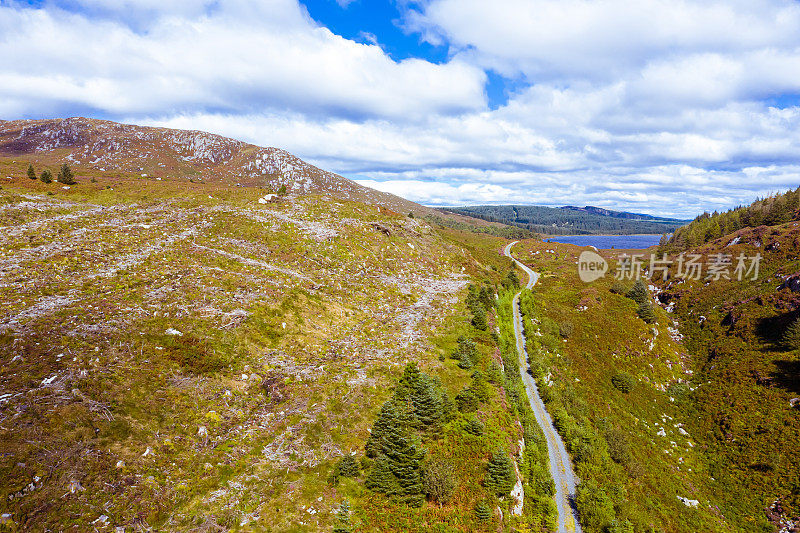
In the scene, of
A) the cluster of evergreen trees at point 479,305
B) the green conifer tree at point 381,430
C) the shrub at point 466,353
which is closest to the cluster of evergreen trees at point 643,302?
the cluster of evergreen trees at point 479,305

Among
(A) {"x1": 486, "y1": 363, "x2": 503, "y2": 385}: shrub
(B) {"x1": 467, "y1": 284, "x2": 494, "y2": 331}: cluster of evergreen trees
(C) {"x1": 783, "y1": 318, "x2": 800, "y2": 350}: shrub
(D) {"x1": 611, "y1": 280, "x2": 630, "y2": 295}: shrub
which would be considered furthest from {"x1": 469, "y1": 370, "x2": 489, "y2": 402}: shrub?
(D) {"x1": 611, "y1": 280, "x2": 630, "y2": 295}: shrub

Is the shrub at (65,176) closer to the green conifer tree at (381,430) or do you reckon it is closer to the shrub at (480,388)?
the green conifer tree at (381,430)

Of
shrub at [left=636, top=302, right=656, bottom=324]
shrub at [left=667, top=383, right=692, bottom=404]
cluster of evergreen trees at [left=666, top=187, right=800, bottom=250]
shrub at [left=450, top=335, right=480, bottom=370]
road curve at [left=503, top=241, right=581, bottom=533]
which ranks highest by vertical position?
cluster of evergreen trees at [left=666, top=187, right=800, bottom=250]

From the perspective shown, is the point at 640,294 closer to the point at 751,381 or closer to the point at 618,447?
the point at 751,381

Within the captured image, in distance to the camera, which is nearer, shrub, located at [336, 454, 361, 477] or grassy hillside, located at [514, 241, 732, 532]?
shrub, located at [336, 454, 361, 477]

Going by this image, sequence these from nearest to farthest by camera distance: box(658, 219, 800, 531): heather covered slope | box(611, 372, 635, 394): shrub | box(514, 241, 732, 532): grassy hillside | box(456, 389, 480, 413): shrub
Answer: box(456, 389, 480, 413): shrub → box(514, 241, 732, 532): grassy hillside → box(658, 219, 800, 531): heather covered slope → box(611, 372, 635, 394): shrub

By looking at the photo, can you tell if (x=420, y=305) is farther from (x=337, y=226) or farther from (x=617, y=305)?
(x=617, y=305)

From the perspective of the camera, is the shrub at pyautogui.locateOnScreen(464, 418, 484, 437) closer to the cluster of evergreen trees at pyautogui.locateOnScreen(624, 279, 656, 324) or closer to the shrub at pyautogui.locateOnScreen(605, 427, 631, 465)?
the shrub at pyautogui.locateOnScreen(605, 427, 631, 465)

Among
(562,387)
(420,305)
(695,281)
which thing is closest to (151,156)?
(420,305)
